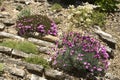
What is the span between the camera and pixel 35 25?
36.9 ft

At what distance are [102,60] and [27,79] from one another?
2.14m

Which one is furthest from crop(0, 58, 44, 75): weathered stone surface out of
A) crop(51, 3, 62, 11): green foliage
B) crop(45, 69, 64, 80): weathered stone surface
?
crop(51, 3, 62, 11): green foliage

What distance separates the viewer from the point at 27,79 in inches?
353

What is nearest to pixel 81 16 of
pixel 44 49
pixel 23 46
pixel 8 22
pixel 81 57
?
pixel 44 49

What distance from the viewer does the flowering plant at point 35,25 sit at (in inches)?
439

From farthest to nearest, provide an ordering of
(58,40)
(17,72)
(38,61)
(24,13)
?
(24,13) → (58,40) → (38,61) → (17,72)

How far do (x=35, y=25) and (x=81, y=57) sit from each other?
259 centimetres

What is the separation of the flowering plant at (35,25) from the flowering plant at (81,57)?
66.0 inches

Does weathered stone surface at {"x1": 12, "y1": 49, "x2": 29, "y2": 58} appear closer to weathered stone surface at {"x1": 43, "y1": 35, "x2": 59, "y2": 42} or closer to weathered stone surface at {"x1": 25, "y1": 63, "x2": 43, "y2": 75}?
weathered stone surface at {"x1": 25, "y1": 63, "x2": 43, "y2": 75}

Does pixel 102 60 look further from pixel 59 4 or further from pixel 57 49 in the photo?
pixel 59 4

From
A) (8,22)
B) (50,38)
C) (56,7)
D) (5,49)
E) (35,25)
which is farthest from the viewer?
(56,7)

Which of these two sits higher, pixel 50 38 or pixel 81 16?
pixel 81 16

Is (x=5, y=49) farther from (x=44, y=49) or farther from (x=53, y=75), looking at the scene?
(x=53, y=75)

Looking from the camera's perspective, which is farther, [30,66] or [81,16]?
[81,16]
